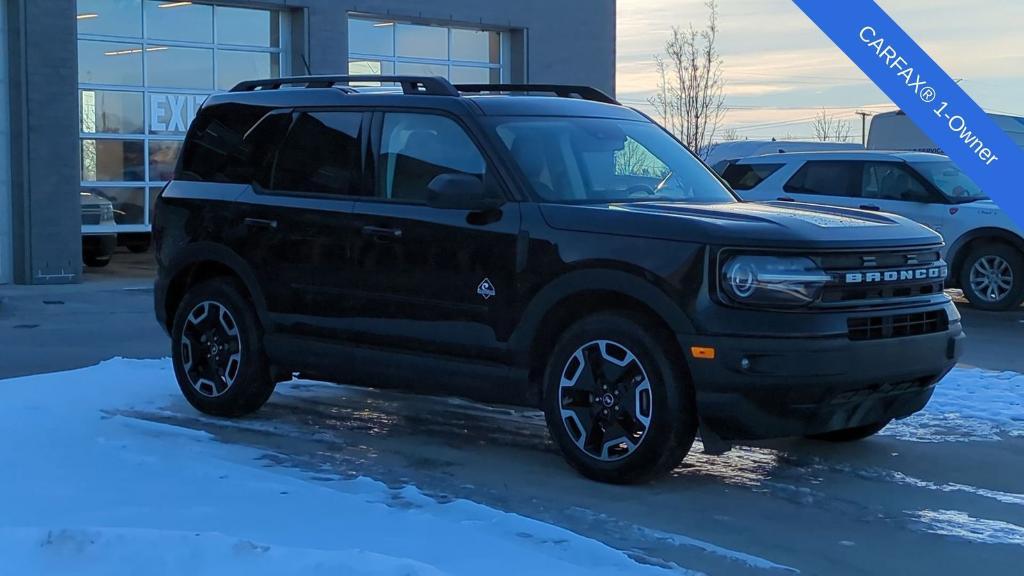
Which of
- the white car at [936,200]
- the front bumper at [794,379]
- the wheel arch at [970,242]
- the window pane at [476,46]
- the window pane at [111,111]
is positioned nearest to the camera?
the front bumper at [794,379]

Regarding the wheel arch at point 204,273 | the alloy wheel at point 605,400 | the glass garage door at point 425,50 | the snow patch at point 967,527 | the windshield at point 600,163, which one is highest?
the glass garage door at point 425,50

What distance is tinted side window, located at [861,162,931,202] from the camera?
48.1 feet

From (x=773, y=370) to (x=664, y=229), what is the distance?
32.2 inches

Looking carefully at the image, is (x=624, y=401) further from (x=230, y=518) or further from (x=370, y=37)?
(x=370, y=37)

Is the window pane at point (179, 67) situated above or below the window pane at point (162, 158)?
above

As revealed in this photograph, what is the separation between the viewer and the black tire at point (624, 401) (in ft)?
19.0

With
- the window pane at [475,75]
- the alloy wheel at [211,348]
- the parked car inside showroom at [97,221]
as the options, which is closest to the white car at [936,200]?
the window pane at [475,75]

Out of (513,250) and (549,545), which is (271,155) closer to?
(513,250)

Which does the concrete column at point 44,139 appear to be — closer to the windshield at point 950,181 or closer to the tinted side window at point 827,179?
the tinted side window at point 827,179

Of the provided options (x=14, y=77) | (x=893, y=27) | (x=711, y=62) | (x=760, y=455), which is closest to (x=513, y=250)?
(x=760, y=455)

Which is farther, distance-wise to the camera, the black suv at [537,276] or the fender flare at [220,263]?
the fender flare at [220,263]

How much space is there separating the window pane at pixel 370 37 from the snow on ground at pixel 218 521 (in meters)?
14.6

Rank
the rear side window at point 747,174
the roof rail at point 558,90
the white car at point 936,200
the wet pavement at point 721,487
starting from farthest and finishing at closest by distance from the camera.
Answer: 1. the rear side window at point 747,174
2. the white car at point 936,200
3. the roof rail at point 558,90
4. the wet pavement at point 721,487

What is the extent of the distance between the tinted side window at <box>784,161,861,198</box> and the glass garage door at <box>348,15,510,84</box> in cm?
743
